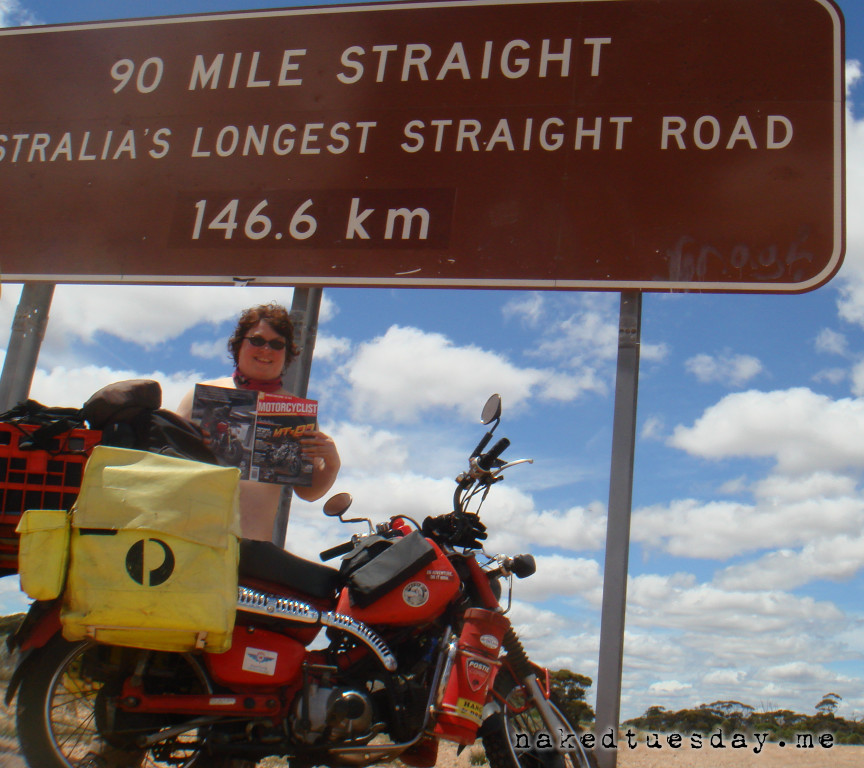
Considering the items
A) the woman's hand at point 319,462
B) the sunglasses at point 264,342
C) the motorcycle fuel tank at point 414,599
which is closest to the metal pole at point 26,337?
the sunglasses at point 264,342

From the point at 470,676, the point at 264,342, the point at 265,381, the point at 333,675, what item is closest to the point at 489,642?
the point at 470,676

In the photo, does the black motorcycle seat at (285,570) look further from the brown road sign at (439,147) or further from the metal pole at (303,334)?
the brown road sign at (439,147)

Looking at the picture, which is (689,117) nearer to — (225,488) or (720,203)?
(720,203)

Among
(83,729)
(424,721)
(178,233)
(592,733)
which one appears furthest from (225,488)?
(178,233)

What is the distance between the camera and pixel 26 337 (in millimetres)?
5172

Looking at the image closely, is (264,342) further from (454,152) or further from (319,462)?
(454,152)

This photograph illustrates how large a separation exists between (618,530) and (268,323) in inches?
76.2

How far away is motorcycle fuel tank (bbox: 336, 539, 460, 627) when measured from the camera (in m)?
3.24

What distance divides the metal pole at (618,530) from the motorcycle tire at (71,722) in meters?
1.63

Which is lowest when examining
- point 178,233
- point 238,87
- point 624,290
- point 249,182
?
point 624,290

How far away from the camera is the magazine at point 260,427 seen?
3.67 m

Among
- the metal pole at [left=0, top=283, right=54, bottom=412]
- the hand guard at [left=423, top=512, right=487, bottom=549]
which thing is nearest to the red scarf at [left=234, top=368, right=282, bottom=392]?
the hand guard at [left=423, top=512, right=487, bottom=549]

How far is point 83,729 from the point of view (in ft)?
9.47

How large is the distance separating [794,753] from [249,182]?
455cm
